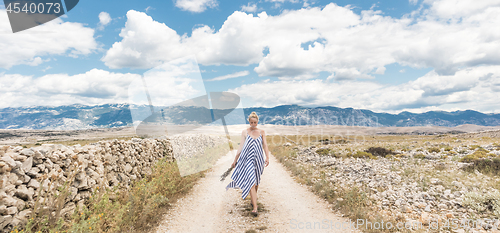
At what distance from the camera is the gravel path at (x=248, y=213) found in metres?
6.77

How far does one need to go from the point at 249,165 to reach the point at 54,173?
17.2ft

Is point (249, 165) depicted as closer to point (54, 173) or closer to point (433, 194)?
point (54, 173)

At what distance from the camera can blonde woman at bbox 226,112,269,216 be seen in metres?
7.40

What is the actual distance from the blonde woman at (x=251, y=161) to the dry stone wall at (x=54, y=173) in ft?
13.0

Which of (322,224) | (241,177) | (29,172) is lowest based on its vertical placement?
(322,224)

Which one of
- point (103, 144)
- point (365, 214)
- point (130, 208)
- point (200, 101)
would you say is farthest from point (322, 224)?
point (200, 101)

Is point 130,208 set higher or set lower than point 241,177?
lower

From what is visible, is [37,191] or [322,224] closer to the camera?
[37,191]

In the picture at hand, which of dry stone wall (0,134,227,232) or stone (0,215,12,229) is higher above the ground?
dry stone wall (0,134,227,232)

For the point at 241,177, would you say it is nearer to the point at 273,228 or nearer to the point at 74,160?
the point at 273,228

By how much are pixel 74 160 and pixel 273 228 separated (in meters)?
6.21

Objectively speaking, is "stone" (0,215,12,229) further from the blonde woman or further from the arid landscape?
the blonde woman

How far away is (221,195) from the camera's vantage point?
10.1 meters

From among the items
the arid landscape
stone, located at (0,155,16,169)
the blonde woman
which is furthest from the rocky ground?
stone, located at (0,155,16,169)
